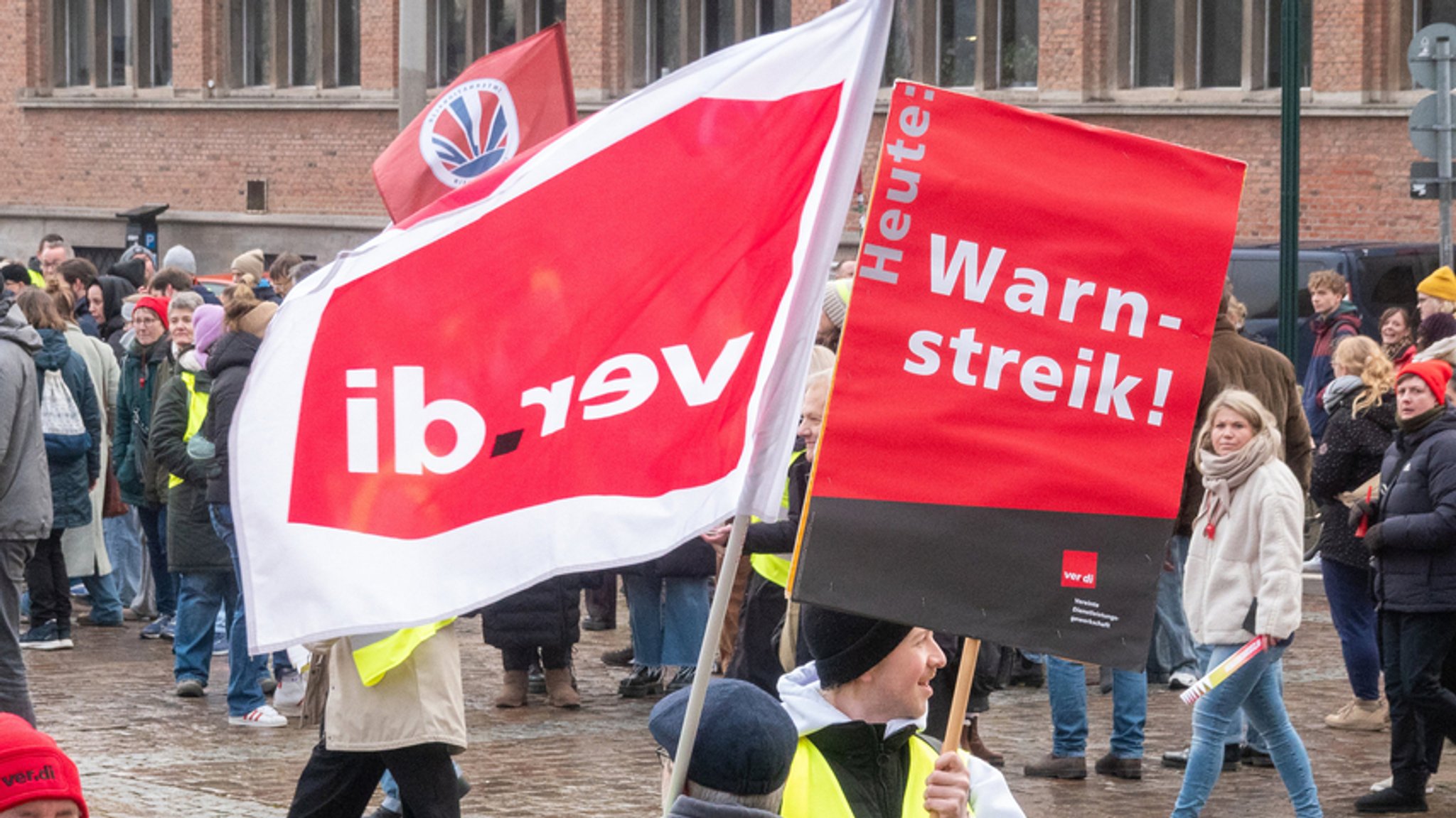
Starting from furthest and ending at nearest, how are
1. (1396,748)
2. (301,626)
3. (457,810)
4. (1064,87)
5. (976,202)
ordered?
(1064,87) → (1396,748) → (457,810) → (976,202) → (301,626)

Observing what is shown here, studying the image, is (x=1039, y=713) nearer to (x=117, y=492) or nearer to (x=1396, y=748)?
(x=1396, y=748)

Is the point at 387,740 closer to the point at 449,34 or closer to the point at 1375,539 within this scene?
the point at 1375,539

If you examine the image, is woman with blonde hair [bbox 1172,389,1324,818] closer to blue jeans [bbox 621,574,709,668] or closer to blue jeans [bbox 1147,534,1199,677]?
blue jeans [bbox 1147,534,1199,677]

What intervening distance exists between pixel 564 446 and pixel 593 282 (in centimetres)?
30

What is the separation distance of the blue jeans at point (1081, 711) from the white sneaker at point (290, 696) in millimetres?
3476

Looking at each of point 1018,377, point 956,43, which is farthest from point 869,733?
point 956,43

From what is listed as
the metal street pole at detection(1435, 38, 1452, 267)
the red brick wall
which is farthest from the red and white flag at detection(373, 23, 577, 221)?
the red brick wall

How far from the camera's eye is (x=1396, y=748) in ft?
26.5

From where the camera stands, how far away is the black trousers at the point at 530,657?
999cm

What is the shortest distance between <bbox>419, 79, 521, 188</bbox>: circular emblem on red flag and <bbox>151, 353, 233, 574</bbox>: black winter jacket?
178 cm

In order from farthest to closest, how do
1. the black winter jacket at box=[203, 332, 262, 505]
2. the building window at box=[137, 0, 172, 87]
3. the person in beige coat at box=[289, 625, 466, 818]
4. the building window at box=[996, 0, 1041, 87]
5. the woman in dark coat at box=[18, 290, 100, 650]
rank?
the building window at box=[137, 0, 172, 87], the building window at box=[996, 0, 1041, 87], the woman in dark coat at box=[18, 290, 100, 650], the black winter jacket at box=[203, 332, 262, 505], the person in beige coat at box=[289, 625, 466, 818]

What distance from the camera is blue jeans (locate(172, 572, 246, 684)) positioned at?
9.91m

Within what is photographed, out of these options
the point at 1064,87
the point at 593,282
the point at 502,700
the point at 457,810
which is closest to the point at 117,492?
the point at 502,700

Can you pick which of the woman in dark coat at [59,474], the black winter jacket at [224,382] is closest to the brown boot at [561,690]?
the black winter jacket at [224,382]
